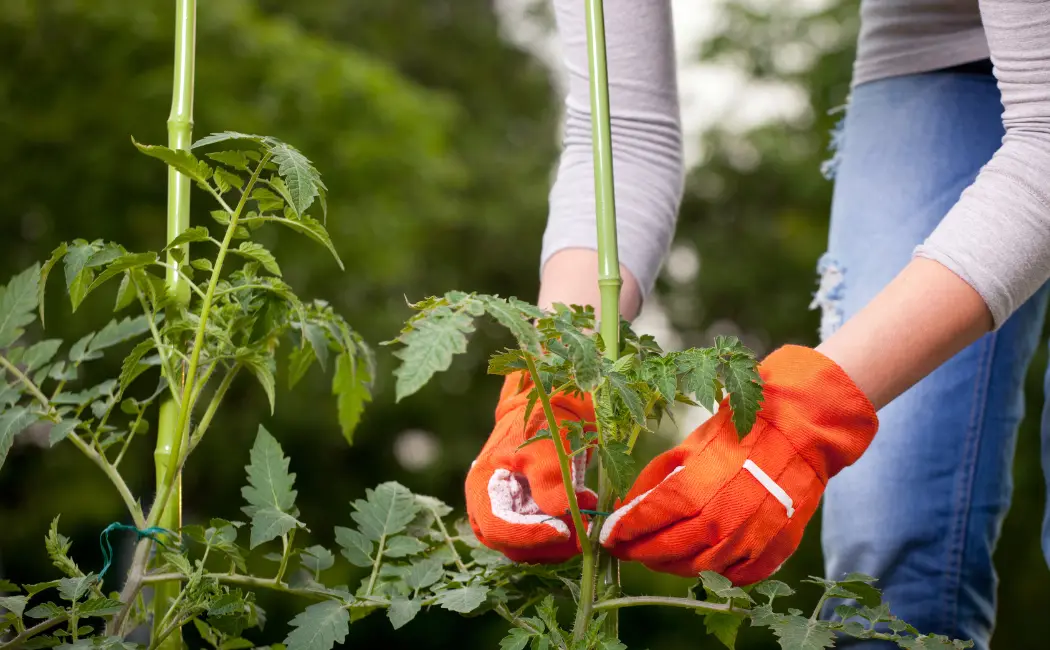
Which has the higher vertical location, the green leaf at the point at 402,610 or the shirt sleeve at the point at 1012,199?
the shirt sleeve at the point at 1012,199

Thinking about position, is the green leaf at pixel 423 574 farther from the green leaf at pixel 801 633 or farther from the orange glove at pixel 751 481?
the green leaf at pixel 801 633

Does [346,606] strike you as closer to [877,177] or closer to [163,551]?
[163,551]

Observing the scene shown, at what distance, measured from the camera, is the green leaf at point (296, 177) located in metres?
0.73

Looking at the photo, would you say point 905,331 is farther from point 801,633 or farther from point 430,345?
point 430,345

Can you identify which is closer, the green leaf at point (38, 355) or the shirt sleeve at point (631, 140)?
the green leaf at point (38, 355)

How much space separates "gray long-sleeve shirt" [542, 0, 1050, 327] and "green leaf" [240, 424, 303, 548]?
405mm

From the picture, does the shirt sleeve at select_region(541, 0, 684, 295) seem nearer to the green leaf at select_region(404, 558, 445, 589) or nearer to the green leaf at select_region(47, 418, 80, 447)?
the green leaf at select_region(404, 558, 445, 589)

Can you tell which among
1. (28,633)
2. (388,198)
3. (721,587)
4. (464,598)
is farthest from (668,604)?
(388,198)

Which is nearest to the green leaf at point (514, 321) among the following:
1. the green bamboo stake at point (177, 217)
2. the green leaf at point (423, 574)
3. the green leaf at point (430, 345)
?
the green leaf at point (430, 345)

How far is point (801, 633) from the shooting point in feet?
2.35

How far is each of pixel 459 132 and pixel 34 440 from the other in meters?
4.21

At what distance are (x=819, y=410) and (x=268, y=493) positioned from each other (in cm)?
44

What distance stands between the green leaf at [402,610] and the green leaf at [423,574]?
3 cm

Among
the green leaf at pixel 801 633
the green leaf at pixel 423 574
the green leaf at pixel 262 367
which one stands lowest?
the green leaf at pixel 423 574
